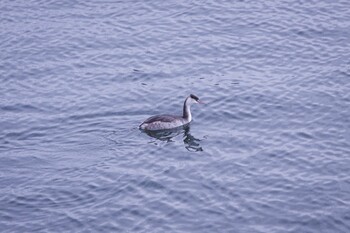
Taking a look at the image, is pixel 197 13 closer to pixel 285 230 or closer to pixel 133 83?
pixel 133 83

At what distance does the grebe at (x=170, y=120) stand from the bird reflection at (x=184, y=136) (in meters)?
0.20

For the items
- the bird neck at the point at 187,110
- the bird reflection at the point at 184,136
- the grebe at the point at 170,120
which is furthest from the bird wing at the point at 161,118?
the bird neck at the point at 187,110

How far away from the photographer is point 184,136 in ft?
95.7

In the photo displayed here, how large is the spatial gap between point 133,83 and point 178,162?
24.5 feet

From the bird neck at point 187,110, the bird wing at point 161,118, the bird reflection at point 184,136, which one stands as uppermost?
the bird neck at point 187,110

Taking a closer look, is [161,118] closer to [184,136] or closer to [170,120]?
[170,120]

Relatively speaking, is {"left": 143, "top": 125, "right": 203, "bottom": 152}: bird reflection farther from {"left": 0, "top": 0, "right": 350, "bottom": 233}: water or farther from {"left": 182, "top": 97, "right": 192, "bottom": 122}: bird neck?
{"left": 182, "top": 97, "right": 192, "bottom": 122}: bird neck

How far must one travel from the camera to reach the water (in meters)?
22.9

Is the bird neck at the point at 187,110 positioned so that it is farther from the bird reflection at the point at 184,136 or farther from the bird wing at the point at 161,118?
the bird wing at the point at 161,118

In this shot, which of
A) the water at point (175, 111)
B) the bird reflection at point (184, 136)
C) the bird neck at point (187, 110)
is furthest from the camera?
the bird neck at point (187, 110)

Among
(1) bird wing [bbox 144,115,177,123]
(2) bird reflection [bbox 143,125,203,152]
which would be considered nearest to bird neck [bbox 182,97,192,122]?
(2) bird reflection [bbox 143,125,203,152]

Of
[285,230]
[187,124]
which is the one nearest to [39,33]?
[187,124]

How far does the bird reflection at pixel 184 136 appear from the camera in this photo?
90.9 ft

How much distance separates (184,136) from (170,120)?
0.82m
